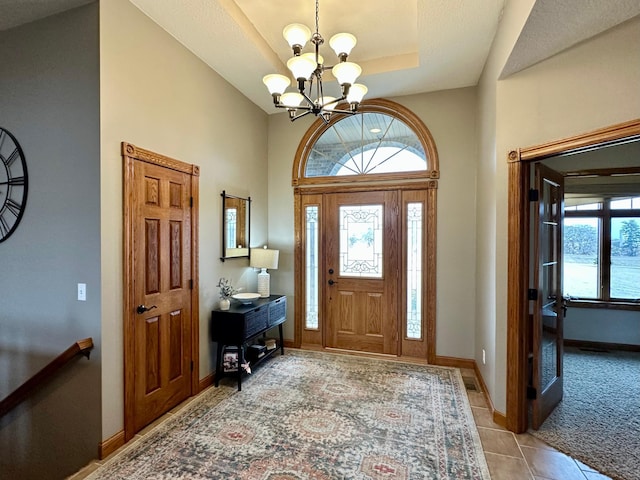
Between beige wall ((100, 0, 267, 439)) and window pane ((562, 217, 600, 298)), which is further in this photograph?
window pane ((562, 217, 600, 298))

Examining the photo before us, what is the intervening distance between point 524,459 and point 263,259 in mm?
3027

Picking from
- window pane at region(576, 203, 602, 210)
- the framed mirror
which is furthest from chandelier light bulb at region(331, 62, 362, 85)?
window pane at region(576, 203, 602, 210)

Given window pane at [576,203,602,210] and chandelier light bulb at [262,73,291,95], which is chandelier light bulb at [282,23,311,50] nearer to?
chandelier light bulb at [262,73,291,95]

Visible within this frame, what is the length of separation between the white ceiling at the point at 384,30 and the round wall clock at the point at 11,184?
3.09 feet

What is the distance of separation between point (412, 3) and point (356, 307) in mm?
3281

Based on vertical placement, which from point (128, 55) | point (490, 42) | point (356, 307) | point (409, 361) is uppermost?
point (490, 42)

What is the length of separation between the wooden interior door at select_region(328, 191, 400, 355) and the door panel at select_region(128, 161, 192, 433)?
6.24 ft

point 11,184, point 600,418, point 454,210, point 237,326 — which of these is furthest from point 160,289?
point 600,418

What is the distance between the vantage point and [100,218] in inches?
90.0

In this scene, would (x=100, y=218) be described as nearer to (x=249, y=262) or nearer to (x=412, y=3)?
(x=249, y=262)

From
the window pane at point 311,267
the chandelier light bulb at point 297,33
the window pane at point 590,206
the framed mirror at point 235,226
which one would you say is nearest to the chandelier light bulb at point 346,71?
the chandelier light bulb at point 297,33

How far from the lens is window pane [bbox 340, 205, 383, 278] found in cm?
425

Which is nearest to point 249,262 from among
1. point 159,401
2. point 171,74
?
point 159,401

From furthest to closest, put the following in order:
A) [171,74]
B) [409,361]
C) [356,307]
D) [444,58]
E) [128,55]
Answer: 1. [356,307]
2. [409,361]
3. [444,58]
4. [171,74]
5. [128,55]
